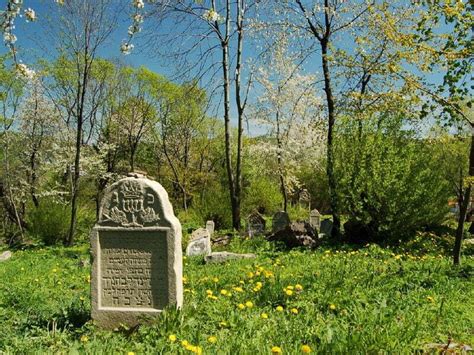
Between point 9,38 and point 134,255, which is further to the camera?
point 134,255

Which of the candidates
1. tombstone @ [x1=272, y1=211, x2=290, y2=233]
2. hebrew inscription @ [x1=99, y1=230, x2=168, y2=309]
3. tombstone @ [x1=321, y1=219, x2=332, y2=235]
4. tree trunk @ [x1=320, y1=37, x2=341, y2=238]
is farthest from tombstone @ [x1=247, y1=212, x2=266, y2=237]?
hebrew inscription @ [x1=99, y1=230, x2=168, y2=309]

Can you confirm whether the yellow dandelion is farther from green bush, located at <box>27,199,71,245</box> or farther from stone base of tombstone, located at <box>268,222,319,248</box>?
green bush, located at <box>27,199,71,245</box>

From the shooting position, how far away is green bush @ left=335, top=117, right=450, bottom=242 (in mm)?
11773

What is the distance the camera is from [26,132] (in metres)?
28.9

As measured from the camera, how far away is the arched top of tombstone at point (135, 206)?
16.5 ft

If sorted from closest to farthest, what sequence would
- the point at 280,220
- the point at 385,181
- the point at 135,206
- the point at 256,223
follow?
the point at 135,206, the point at 385,181, the point at 280,220, the point at 256,223

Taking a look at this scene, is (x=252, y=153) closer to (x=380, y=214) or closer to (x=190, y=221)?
(x=190, y=221)

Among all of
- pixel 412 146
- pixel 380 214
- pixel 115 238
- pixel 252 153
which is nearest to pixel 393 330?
pixel 115 238

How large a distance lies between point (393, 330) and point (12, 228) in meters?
29.1

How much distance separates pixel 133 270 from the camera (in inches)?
201

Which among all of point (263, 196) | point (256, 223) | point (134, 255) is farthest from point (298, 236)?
point (263, 196)

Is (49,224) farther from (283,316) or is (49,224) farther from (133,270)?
(283,316)

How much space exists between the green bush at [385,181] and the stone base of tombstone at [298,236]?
1130 mm

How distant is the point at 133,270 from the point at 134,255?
0.56ft
